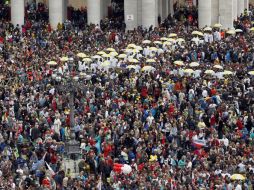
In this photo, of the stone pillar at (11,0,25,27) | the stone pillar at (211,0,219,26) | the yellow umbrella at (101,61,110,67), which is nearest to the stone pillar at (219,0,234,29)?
the stone pillar at (211,0,219,26)

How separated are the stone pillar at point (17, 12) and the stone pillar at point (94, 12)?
6.70 metres

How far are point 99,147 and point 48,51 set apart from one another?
1209 inches

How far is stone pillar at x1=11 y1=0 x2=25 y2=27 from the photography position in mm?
131375

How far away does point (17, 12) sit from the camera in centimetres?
13188

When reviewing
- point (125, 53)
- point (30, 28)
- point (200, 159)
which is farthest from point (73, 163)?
point (30, 28)

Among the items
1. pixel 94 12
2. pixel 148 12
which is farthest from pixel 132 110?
pixel 94 12

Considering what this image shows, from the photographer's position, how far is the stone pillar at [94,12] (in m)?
133

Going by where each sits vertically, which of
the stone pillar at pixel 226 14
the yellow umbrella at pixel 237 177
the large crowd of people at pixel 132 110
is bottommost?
the yellow umbrella at pixel 237 177

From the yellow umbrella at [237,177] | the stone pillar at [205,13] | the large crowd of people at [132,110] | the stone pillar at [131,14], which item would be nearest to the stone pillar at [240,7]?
the stone pillar at [205,13]

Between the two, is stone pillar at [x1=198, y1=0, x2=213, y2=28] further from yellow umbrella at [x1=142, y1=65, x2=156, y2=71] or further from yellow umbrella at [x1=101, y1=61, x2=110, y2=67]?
yellow umbrella at [x1=142, y1=65, x2=156, y2=71]

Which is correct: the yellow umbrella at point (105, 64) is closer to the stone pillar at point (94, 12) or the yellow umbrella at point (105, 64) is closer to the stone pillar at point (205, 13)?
the stone pillar at point (205, 13)

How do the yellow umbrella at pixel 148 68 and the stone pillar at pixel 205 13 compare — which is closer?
the yellow umbrella at pixel 148 68

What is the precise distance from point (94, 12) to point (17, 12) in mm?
7735

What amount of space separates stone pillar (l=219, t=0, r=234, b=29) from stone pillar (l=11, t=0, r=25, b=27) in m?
19.7
